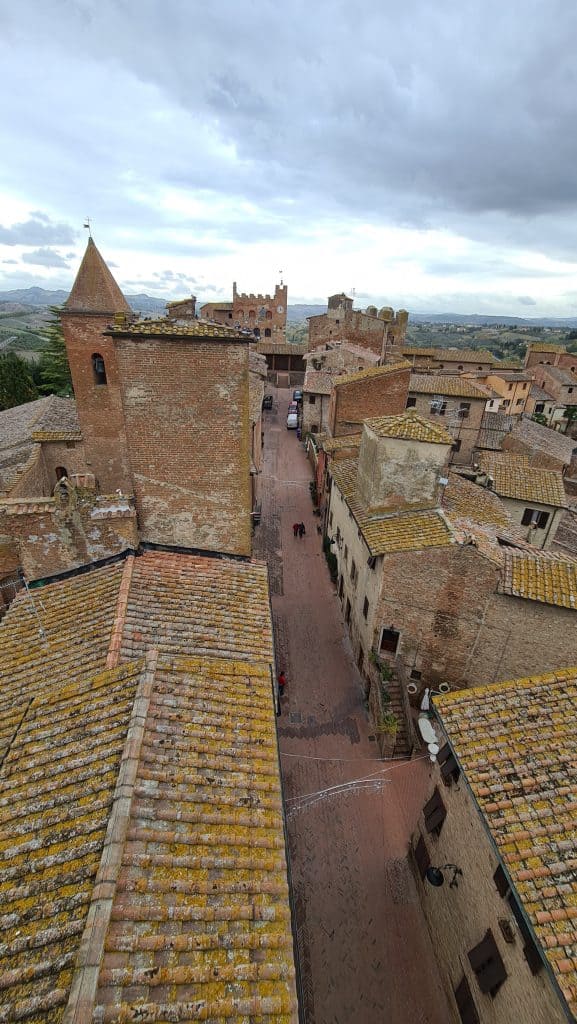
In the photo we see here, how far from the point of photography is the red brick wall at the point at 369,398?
25672 millimetres

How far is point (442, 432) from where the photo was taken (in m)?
16.0

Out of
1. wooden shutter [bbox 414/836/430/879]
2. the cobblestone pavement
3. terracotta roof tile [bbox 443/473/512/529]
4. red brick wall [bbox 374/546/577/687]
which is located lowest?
the cobblestone pavement

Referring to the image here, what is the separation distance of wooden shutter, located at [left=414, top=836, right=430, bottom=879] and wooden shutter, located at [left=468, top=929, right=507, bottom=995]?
7.68 feet

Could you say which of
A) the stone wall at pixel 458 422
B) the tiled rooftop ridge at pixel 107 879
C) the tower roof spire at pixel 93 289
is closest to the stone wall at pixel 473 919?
the tiled rooftop ridge at pixel 107 879

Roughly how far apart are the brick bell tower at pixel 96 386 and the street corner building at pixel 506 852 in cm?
1173

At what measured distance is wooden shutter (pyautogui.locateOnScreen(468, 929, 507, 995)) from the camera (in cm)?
769

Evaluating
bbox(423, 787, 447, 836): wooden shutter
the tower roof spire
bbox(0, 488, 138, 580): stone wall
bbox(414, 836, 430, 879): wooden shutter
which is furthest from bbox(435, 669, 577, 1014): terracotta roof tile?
the tower roof spire

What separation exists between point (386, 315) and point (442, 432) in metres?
35.7

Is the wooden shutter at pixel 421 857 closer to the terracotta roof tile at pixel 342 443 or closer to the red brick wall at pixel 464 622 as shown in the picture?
the red brick wall at pixel 464 622

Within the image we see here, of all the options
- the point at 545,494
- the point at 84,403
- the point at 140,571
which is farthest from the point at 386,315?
the point at 140,571

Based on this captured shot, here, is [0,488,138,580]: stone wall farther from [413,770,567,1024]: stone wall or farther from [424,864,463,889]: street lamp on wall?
[424,864,463,889]: street lamp on wall

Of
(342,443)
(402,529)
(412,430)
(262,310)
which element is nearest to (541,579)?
(402,529)

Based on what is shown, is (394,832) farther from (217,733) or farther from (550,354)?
(550,354)

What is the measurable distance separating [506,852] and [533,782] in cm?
131
